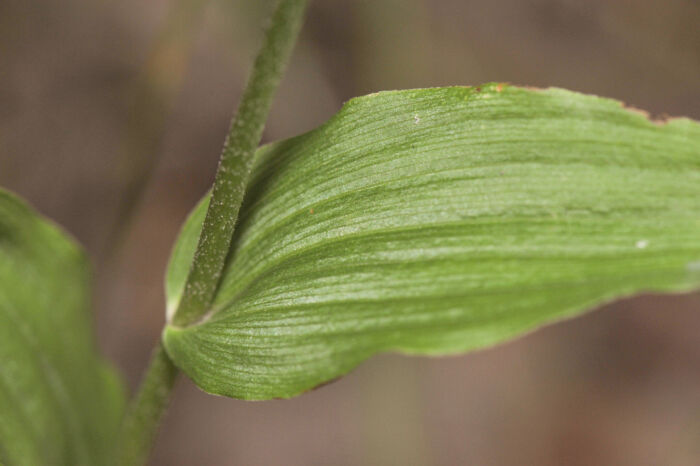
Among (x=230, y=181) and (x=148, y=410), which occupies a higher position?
(x=230, y=181)

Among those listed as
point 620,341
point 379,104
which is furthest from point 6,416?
point 620,341

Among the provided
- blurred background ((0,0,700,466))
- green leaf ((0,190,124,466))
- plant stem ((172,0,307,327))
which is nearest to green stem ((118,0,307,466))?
plant stem ((172,0,307,327))

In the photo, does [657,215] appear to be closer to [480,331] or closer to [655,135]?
[655,135]

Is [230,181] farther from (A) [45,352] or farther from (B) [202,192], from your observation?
(B) [202,192]

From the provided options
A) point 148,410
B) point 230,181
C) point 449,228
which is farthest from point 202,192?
point 449,228

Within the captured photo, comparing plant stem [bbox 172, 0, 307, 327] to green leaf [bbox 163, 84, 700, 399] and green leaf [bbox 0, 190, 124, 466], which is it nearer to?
green leaf [bbox 163, 84, 700, 399]

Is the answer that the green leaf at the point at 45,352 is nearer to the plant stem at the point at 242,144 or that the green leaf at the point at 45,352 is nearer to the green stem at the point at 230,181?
the green stem at the point at 230,181

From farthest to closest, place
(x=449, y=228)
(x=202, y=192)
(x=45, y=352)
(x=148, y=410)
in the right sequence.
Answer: (x=202, y=192), (x=45, y=352), (x=148, y=410), (x=449, y=228)
